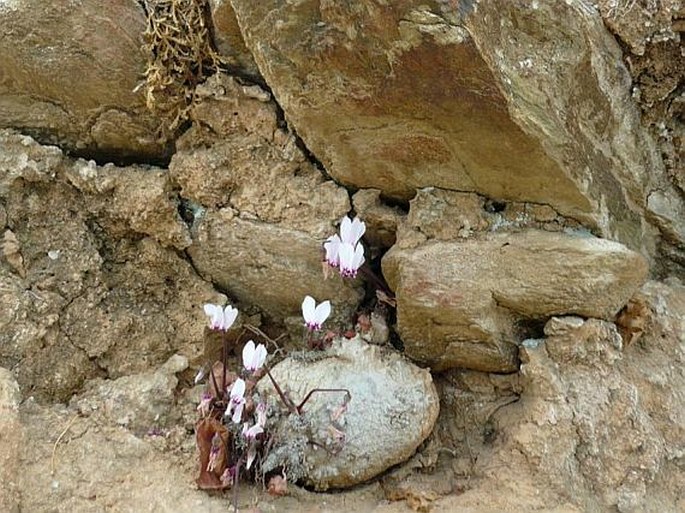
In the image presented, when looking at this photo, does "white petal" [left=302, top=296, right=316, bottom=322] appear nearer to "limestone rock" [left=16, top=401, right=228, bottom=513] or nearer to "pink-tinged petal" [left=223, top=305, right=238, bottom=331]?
"pink-tinged petal" [left=223, top=305, right=238, bottom=331]

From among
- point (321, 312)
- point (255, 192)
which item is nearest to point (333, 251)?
point (321, 312)

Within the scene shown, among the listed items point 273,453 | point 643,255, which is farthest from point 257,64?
point 643,255

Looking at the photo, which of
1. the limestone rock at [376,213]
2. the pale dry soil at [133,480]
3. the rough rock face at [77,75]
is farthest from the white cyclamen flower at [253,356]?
the rough rock face at [77,75]

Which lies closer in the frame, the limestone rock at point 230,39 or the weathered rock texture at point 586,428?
the weathered rock texture at point 586,428

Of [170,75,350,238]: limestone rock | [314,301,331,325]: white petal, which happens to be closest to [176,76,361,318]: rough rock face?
[170,75,350,238]: limestone rock

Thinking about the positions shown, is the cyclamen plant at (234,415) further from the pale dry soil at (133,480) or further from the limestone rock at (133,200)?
the limestone rock at (133,200)

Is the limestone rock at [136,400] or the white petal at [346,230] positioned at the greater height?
the white petal at [346,230]

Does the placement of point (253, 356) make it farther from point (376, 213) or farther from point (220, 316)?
point (376, 213)
